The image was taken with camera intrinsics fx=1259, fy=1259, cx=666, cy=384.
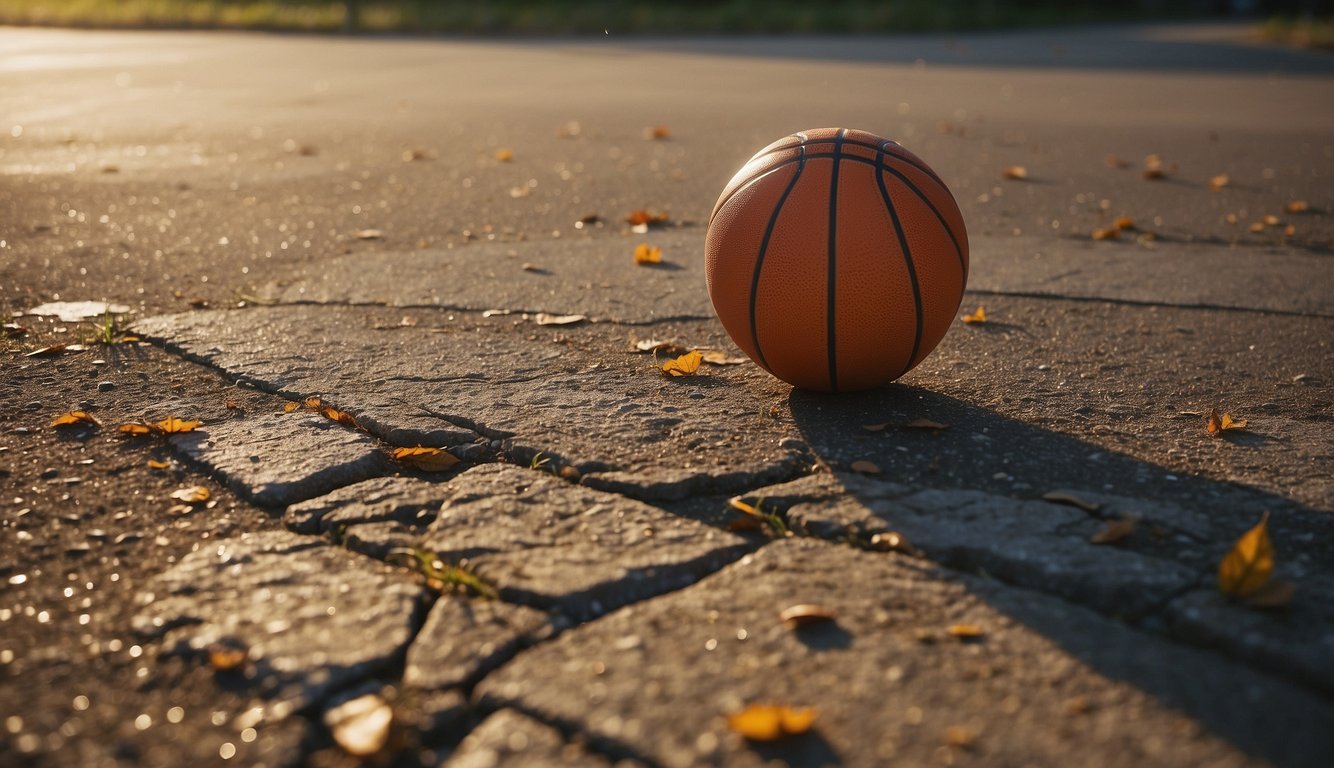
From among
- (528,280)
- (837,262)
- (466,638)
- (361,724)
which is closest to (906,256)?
(837,262)

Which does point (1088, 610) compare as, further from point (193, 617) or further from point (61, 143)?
point (61, 143)

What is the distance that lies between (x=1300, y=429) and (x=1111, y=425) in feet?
1.79

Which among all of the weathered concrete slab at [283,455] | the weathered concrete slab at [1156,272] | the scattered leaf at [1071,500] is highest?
the weathered concrete slab at [1156,272]

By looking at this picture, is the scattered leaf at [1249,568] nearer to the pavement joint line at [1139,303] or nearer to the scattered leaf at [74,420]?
the pavement joint line at [1139,303]

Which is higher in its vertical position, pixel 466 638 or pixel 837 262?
pixel 837 262

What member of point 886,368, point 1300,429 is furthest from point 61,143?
point 1300,429

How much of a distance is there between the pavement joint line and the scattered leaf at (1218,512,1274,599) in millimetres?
2709

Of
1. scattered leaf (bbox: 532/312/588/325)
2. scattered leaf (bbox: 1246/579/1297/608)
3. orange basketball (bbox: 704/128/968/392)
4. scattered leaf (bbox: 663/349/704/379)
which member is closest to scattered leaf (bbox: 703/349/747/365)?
scattered leaf (bbox: 663/349/704/379)

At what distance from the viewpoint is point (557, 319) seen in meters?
4.86

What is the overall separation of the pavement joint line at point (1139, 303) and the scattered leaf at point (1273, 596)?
2.72 metres

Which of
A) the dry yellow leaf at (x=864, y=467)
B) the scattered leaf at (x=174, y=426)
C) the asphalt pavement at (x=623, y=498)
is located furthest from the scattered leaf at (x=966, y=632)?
the scattered leaf at (x=174, y=426)

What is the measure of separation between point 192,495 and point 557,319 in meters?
1.93

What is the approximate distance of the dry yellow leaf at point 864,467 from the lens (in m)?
3.27

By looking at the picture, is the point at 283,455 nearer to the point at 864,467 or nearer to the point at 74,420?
the point at 74,420
